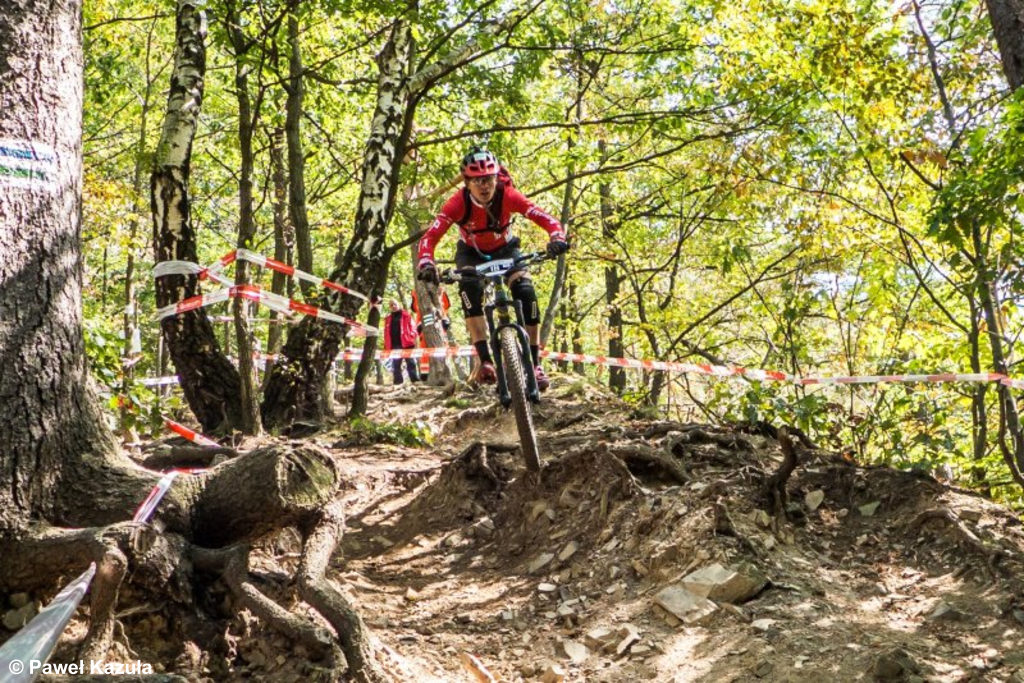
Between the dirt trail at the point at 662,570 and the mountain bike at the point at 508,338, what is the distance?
479mm

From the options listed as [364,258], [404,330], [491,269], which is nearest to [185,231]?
[364,258]

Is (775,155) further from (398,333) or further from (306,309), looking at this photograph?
(398,333)

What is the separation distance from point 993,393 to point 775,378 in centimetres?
294

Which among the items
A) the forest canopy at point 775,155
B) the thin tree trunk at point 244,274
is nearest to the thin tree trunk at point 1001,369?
the forest canopy at point 775,155

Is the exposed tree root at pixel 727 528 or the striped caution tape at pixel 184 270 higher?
the striped caution tape at pixel 184 270

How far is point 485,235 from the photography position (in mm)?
6625

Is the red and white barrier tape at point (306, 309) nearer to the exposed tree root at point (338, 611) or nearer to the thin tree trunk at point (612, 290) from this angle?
the exposed tree root at point (338, 611)

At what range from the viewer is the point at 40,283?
3420 mm

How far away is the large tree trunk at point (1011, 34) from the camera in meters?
5.92

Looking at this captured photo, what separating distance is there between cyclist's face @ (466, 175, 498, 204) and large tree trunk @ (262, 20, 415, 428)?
9.74ft

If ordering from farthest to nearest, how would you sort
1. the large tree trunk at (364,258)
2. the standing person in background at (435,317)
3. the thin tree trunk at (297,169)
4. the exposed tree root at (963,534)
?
the standing person in background at (435,317) < the thin tree trunk at (297,169) < the large tree trunk at (364,258) < the exposed tree root at (963,534)

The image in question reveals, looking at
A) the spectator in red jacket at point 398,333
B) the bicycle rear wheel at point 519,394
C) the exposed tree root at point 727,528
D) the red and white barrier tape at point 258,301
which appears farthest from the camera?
the spectator in red jacket at point 398,333

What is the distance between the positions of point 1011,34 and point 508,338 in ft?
14.3

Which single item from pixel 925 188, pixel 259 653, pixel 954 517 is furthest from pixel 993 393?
pixel 259 653
